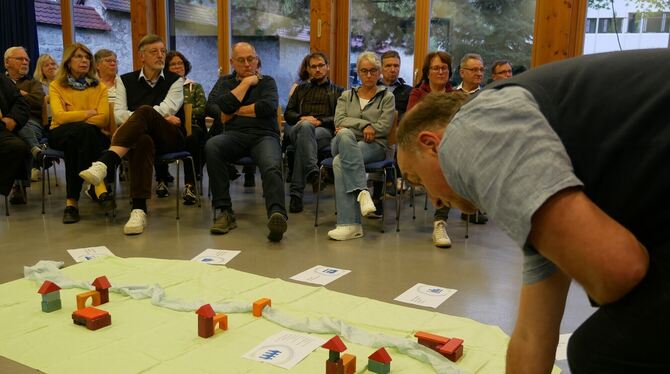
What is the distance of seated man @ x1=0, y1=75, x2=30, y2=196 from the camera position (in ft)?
12.8

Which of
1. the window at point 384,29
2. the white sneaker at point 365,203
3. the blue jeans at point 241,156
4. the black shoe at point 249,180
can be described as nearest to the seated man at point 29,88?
the black shoe at point 249,180

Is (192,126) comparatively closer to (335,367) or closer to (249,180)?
(249,180)

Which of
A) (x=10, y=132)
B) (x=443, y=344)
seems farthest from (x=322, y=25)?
(x=443, y=344)

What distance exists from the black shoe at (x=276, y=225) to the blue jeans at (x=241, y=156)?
0.40 feet

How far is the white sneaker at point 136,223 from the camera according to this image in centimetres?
345

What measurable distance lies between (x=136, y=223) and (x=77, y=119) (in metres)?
0.96

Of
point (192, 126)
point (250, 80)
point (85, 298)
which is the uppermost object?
point (250, 80)

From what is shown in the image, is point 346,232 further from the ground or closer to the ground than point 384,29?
closer to the ground

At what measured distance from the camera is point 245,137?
3.81 meters

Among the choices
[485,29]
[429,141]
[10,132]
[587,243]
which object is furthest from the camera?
[485,29]

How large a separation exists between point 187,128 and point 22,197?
4.55 feet

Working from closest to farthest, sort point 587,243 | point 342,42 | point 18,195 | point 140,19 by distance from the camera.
Answer: point 587,243
point 18,195
point 342,42
point 140,19

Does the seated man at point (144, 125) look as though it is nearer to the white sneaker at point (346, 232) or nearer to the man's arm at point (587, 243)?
the white sneaker at point (346, 232)

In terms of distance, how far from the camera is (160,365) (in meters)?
1.76
